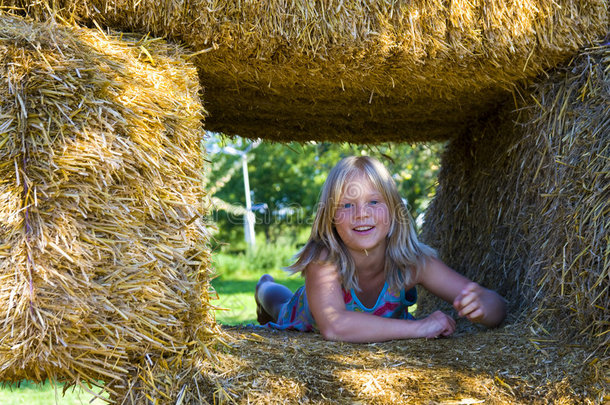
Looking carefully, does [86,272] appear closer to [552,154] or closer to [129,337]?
[129,337]

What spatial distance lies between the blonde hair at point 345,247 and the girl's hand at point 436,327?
1.15ft

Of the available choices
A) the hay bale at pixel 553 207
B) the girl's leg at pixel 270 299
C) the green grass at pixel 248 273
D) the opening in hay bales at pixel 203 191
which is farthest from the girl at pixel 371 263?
the green grass at pixel 248 273

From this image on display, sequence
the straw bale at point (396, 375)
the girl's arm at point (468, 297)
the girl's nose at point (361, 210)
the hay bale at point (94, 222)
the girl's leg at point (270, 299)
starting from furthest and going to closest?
the girl's leg at point (270, 299) → the girl's nose at point (361, 210) → the girl's arm at point (468, 297) → the straw bale at point (396, 375) → the hay bale at point (94, 222)

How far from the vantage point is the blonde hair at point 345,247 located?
3223 mm

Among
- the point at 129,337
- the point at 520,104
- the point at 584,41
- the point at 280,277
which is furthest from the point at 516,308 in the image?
the point at 280,277

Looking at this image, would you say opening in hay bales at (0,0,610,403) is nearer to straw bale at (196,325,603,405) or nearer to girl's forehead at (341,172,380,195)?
straw bale at (196,325,603,405)

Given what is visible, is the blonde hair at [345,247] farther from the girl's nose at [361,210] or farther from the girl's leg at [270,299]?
the girl's leg at [270,299]

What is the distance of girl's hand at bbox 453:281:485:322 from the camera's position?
9.69 ft

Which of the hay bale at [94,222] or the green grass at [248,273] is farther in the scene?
the green grass at [248,273]

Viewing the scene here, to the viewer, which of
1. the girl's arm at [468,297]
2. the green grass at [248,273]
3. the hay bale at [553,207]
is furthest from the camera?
the green grass at [248,273]

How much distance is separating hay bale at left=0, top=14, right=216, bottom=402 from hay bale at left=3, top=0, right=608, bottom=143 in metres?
0.23

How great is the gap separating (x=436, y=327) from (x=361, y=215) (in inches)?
27.9

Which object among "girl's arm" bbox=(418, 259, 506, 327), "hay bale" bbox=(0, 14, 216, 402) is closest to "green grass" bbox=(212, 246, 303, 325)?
"girl's arm" bbox=(418, 259, 506, 327)

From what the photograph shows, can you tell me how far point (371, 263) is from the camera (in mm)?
3389
